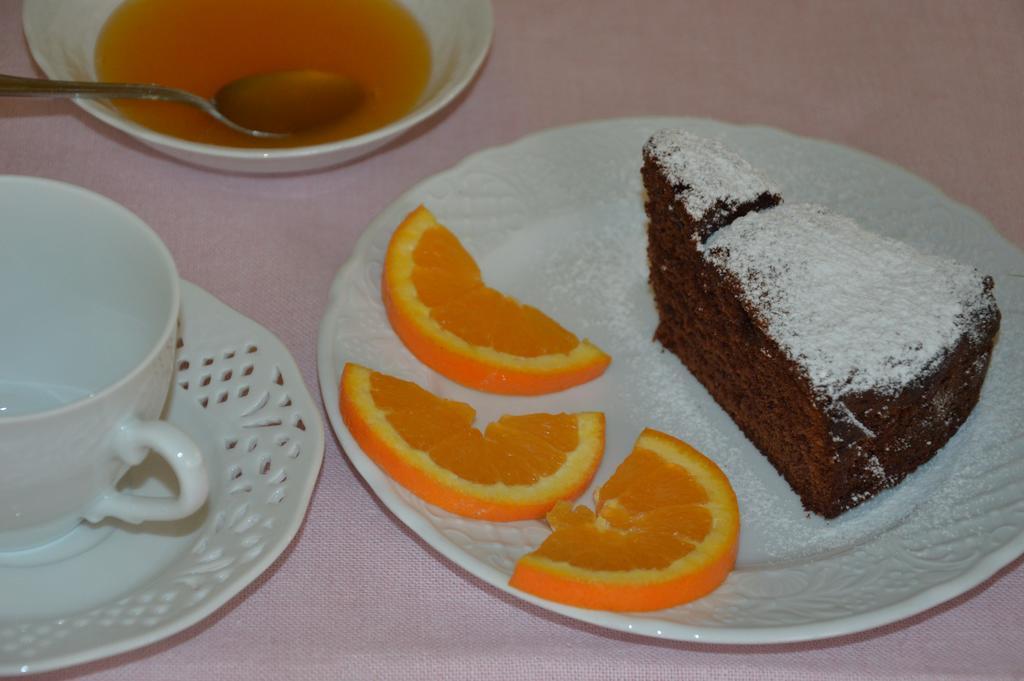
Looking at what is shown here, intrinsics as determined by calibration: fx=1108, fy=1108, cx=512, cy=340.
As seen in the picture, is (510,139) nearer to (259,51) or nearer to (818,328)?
(259,51)

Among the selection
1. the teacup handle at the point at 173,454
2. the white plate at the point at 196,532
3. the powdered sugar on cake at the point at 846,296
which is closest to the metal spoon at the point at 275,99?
the white plate at the point at 196,532

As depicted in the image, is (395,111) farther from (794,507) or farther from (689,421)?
(794,507)

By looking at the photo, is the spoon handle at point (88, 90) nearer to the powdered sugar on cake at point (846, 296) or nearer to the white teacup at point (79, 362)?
the white teacup at point (79, 362)

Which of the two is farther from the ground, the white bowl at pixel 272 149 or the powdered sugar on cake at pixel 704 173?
the powdered sugar on cake at pixel 704 173

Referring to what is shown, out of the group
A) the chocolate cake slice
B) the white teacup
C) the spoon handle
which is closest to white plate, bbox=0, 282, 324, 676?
the white teacup

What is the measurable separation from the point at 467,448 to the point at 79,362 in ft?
1.81

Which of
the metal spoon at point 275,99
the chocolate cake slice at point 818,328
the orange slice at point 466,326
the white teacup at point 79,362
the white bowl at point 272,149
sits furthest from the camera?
the metal spoon at point 275,99

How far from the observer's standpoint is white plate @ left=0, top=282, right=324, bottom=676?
1.24m

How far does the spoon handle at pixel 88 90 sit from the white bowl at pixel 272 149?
24 mm

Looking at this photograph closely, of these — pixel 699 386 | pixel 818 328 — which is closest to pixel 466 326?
pixel 699 386

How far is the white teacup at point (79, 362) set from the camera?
1220 mm

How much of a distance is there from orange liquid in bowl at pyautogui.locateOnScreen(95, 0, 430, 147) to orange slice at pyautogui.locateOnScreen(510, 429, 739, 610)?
0.88 meters

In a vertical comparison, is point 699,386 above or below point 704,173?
below

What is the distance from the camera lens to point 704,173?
6.25 feet
